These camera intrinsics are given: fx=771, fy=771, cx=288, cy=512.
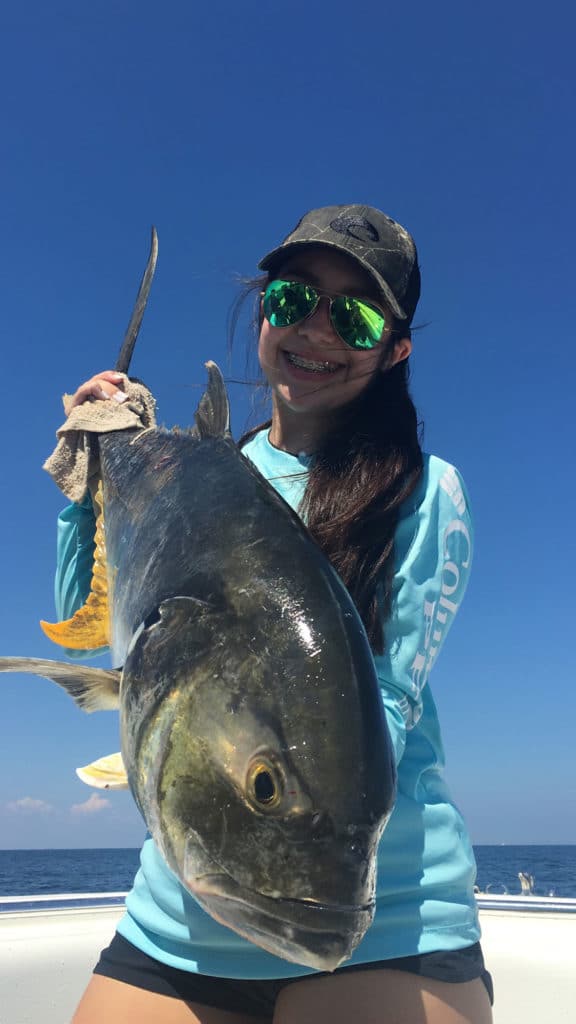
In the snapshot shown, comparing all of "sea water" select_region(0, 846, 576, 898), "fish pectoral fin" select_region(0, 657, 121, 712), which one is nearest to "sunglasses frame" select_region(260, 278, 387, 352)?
"fish pectoral fin" select_region(0, 657, 121, 712)

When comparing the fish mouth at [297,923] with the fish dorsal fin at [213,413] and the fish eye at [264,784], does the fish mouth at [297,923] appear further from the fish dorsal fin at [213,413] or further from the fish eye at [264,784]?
the fish dorsal fin at [213,413]

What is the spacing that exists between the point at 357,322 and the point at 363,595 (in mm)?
961

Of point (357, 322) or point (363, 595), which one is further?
point (357, 322)

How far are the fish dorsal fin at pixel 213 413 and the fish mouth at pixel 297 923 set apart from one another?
3.99 ft

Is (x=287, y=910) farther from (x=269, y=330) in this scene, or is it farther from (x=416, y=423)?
(x=269, y=330)

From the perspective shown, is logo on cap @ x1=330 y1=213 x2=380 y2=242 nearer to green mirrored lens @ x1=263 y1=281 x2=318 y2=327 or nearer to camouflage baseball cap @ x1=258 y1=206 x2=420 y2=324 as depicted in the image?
camouflage baseball cap @ x1=258 y1=206 x2=420 y2=324

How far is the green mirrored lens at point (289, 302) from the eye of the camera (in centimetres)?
257

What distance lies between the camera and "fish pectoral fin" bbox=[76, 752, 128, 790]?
1.62 m

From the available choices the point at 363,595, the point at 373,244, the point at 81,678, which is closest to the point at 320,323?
the point at 373,244

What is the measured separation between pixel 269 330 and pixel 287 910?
1939 millimetres

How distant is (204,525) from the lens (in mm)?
1799

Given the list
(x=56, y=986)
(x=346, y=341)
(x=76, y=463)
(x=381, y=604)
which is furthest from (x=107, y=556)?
(x=56, y=986)

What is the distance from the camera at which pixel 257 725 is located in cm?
138

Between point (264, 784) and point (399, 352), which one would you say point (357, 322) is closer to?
point (399, 352)
